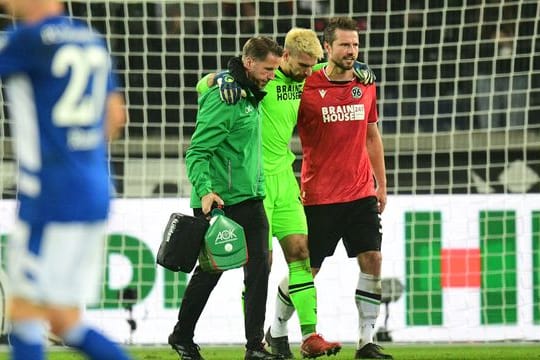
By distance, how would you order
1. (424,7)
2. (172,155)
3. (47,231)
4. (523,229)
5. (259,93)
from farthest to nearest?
(424,7) → (172,155) → (523,229) → (259,93) → (47,231)

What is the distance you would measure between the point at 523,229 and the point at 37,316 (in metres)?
6.53

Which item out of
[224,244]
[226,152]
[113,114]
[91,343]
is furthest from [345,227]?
[91,343]

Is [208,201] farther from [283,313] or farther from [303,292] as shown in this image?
[283,313]

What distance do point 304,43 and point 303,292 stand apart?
1354mm

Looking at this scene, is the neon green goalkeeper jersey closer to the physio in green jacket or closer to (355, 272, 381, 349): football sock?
the physio in green jacket

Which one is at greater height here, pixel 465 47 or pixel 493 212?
pixel 465 47

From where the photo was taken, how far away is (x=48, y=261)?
3904mm

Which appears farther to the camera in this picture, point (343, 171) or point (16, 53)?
point (343, 171)

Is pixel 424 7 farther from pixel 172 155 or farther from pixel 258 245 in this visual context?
pixel 258 245

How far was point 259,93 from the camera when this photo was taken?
22.0 ft

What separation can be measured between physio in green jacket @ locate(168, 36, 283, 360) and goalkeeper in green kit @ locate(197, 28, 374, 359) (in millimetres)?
323

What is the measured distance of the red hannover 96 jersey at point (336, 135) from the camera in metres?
7.29

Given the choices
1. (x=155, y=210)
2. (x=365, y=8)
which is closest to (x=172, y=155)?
(x=155, y=210)

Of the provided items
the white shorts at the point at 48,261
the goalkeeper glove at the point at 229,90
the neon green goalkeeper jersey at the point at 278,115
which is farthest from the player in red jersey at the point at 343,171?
the white shorts at the point at 48,261
